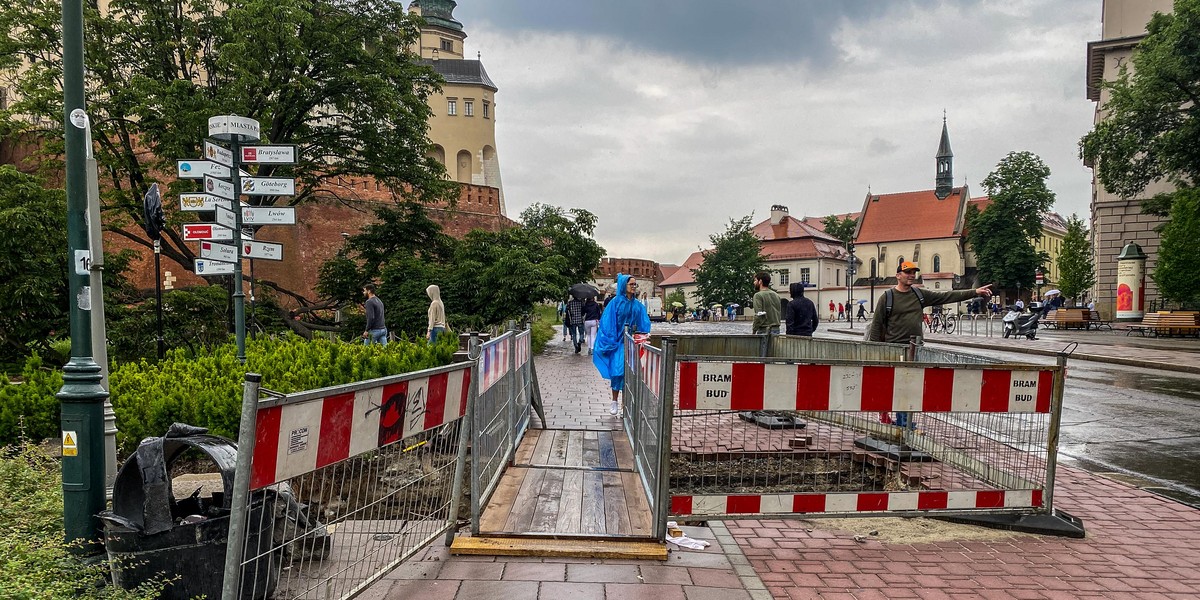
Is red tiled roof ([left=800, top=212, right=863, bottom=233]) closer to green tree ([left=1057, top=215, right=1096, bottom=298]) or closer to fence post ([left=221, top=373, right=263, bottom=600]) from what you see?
green tree ([left=1057, top=215, right=1096, bottom=298])

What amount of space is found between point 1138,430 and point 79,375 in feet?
34.6

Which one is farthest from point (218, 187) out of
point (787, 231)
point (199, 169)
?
point (787, 231)

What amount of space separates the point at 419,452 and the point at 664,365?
1.42m

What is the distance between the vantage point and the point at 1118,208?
40000 mm

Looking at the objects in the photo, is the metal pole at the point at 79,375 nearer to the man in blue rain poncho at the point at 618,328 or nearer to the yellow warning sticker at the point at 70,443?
the yellow warning sticker at the point at 70,443

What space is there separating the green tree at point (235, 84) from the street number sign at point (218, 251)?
1198cm

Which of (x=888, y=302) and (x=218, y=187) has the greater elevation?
(x=218, y=187)

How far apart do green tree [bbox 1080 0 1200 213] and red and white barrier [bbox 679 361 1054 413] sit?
31.3 metres

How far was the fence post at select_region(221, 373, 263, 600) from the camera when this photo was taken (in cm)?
267

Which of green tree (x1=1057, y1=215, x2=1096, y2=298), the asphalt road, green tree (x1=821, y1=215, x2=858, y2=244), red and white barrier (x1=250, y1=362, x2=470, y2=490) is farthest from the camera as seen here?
green tree (x1=821, y1=215, x2=858, y2=244)

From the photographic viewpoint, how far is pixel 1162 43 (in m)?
29.7

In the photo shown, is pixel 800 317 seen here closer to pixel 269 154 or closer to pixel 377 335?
pixel 269 154

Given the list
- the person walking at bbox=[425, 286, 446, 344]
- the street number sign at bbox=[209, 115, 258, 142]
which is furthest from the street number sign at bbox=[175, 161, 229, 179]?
the person walking at bbox=[425, 286, 446, 344]

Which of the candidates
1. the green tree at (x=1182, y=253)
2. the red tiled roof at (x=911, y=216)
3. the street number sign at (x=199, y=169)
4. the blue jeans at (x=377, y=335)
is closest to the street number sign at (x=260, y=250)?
the street number sign at (x=199, y=169)
